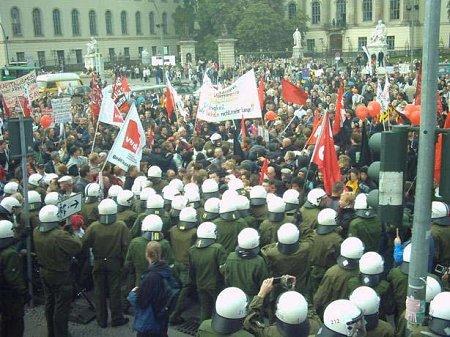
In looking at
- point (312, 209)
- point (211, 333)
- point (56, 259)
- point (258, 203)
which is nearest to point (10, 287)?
point (56, 259)

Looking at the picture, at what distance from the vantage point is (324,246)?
752cm

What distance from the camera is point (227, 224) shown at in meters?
8.27

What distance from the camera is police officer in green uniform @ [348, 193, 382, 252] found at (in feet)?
26.1

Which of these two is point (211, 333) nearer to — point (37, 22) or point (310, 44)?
point (37, 22)

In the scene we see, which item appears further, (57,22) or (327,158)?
(57,22)

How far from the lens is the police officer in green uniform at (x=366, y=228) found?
7.96 metres

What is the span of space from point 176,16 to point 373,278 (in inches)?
2845

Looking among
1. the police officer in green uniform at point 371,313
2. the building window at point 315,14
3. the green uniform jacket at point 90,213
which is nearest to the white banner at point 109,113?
the green uniform jacket at point 90,213

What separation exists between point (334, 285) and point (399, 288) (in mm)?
691

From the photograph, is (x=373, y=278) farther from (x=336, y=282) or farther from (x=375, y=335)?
(x=375, y=335)

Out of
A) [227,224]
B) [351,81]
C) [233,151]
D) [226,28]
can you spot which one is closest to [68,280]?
[227,224]

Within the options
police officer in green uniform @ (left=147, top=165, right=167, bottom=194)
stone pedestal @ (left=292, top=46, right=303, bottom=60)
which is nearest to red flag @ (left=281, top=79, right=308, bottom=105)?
police officer in green uniform @ (left=147, top=165, right=167, bottom=194)

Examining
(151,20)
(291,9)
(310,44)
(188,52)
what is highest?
(291,9)

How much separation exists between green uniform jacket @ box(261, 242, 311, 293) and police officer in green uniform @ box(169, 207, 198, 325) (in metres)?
1.31
